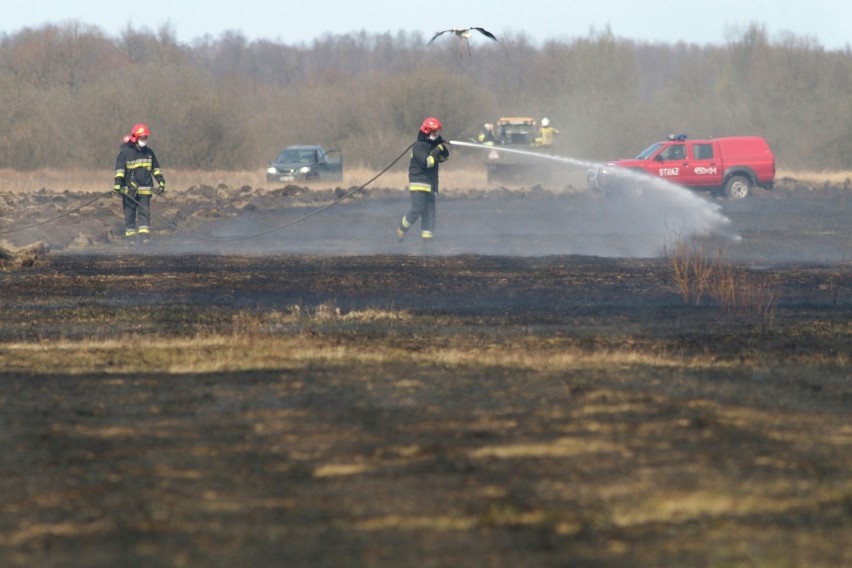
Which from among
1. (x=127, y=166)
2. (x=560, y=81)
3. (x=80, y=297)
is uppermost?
(x=560, y=81)

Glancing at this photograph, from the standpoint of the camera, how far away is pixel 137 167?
23.3 m

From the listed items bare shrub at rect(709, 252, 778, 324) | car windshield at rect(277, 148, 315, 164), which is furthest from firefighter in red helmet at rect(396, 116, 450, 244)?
car windshield at rect(277, 148, 315, 164)

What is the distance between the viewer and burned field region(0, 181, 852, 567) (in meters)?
5.46

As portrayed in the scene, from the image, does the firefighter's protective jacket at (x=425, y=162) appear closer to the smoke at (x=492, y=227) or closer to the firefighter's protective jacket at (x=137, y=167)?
the smoke at (x=492, y=227)

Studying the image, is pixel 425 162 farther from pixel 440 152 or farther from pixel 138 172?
pixel 138 172

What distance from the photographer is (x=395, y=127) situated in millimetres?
64750

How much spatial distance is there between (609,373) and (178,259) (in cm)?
1177

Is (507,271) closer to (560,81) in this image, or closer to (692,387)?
(692,387)

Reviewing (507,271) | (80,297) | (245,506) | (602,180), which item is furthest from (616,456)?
(602,180)

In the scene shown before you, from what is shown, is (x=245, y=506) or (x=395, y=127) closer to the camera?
(x=245, y=506)

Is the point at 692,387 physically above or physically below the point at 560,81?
below

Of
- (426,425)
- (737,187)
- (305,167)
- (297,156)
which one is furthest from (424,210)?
(297,156)

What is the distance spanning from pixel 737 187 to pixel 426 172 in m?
18.9

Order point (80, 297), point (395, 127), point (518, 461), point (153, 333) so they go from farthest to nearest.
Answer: point (395, 127), point (80, 297), point (153, 333), point (518, 461)
